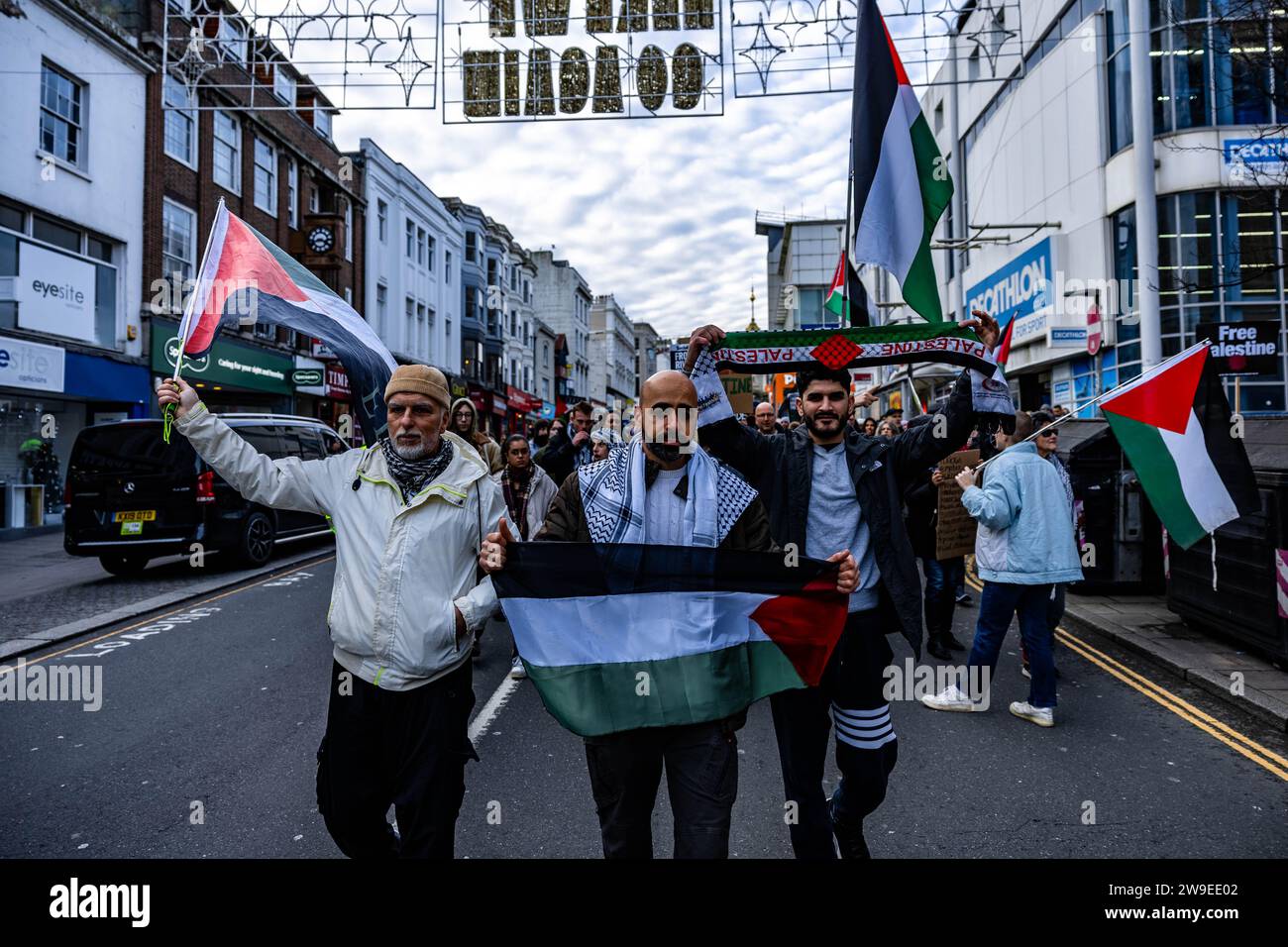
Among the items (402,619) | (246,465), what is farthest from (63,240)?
(402,619)

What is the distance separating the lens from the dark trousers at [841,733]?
9.70 ft

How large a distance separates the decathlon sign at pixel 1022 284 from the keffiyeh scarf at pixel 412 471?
54.9 feet

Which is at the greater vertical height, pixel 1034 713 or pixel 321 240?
pixel 321 240

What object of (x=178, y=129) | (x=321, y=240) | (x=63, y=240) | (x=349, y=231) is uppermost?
(x=349, y=231)

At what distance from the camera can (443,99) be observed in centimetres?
916

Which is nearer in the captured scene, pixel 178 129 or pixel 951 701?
pixel 951 701

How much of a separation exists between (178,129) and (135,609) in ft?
54.4

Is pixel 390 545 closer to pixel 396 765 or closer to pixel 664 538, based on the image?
pixel 396 765

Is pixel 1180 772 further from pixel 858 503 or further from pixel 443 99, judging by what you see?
pixel 443 99

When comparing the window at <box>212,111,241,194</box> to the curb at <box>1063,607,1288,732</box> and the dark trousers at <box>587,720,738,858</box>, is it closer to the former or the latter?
the curb at <box>1063,607,1288,732</box>

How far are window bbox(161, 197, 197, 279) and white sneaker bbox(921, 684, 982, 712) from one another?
787 inches

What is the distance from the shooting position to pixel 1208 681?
5.72 m

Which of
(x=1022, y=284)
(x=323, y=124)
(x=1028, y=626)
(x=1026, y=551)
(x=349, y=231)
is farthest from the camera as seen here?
(x=349, y=231)

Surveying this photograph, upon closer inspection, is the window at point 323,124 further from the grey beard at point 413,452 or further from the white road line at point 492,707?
the grey beard at point 413,452
